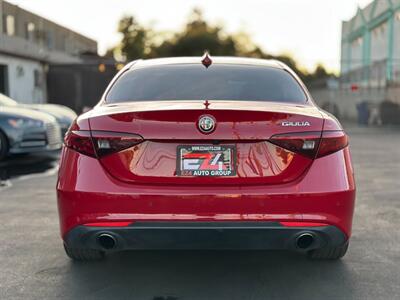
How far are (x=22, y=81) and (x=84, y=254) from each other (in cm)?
2498

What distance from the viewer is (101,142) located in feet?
10.8

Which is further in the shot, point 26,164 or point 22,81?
point 22,81

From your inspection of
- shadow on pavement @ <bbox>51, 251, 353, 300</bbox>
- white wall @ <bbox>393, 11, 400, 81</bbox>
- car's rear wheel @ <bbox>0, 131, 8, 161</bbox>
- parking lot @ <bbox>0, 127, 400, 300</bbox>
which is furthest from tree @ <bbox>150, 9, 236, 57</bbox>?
shadow on pavement @ <bbox>51, 251, 353, 300</bbox>

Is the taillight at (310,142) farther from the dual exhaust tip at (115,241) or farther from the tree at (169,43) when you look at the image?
the tree at (169,43)

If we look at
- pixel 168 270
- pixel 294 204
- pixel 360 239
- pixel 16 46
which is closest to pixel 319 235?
pixel 294 204

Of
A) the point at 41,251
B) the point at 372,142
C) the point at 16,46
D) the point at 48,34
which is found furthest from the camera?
the point at 48,34

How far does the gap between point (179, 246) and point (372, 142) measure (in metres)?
13.1

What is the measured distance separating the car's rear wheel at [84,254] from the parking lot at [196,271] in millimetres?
64

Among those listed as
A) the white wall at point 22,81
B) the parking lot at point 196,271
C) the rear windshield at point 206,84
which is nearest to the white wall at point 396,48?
the white wall at point 22,81

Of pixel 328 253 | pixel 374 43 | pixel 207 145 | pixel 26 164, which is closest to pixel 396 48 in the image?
pixel 374 43

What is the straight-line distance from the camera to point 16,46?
2681 cm

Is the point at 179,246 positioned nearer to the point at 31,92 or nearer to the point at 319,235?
the point at 319,235

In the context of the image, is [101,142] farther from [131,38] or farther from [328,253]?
[131,38]

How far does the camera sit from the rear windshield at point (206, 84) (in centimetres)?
394
